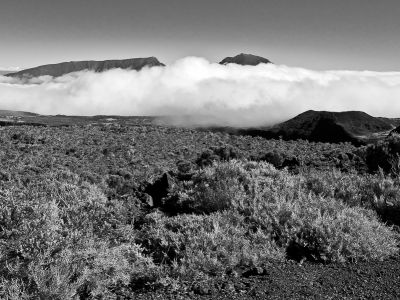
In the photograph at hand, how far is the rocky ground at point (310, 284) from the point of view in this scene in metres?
5.08

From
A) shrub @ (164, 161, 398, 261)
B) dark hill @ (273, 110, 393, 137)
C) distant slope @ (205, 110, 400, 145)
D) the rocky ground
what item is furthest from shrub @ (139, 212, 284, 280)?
dark hill @ (273, 110, 393, 137)

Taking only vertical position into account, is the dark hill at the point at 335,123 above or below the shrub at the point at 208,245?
above

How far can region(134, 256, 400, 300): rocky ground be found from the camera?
508cm

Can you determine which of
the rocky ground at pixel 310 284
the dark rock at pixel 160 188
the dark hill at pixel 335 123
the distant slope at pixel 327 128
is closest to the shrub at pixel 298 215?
the rocky ground at pixel 310 284

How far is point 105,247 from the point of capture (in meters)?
5.55

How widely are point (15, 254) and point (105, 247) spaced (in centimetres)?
105

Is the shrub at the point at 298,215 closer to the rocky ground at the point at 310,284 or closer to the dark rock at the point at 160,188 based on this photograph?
the rocky ground at the point at 310,284

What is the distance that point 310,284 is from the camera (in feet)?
17.7

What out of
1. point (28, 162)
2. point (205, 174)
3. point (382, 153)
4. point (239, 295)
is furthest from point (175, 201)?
point (28, 162)

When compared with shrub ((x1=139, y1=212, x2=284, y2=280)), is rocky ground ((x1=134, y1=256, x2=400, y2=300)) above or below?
below

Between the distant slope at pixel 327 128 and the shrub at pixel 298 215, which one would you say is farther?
the distant slope at pixel 327 128

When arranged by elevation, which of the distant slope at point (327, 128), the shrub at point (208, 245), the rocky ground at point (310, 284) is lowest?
the rocky ground at point (310, 284)

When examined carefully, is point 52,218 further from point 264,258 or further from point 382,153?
point 382,153

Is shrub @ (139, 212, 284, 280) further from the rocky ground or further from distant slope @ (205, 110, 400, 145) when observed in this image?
distant slope @ (205, 110, 400, 145)
